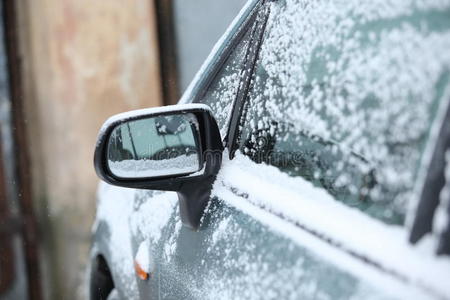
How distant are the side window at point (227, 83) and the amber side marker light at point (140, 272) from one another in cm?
53

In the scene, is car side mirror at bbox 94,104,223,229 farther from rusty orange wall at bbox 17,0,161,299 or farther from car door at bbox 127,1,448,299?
rusty orange wall at bbox 17,0,161,299

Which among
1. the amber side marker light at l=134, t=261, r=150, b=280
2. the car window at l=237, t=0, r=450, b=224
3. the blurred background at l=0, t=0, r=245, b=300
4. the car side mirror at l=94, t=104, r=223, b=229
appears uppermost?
the car window at l=237, t=0, r=450, b=224

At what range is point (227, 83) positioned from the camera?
1.82 metres

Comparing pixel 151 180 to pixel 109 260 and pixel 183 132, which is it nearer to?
pixel 183 132

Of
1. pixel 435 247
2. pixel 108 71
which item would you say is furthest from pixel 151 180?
pixel 108 71

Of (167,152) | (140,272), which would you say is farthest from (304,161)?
(140,272)

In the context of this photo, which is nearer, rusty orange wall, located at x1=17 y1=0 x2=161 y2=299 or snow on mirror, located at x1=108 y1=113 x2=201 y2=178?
snow on mirror, located at x1=108 y1=113 x2=201 y2=178

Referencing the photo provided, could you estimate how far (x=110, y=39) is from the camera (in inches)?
203

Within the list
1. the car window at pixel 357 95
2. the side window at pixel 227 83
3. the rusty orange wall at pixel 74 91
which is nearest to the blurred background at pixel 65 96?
the rusty orange wall at pixel 74 91

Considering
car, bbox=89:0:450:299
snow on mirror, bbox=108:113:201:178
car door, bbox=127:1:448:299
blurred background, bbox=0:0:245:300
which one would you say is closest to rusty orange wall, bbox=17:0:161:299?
blurred background, bbox=0:0:245:300

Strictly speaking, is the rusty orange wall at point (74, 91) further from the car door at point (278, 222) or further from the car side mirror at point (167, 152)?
the car side mirror at point (167, 152)

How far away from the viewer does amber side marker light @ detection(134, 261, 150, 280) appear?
1949 mm

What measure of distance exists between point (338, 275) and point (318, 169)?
0.30 m

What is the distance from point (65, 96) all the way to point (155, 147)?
378 cm
